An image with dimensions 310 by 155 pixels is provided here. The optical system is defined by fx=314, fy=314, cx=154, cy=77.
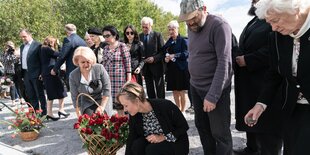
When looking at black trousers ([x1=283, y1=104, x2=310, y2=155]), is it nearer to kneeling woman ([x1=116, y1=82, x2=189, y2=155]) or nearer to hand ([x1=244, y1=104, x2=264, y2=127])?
hand ([x1=244, y1=104, x2=264, y2=127])

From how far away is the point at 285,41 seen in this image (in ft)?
6.51

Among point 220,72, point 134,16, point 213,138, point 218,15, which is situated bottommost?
point 213,138

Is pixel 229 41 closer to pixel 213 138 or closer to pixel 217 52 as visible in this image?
pixel 217 52

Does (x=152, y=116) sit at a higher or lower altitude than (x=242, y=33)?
lower

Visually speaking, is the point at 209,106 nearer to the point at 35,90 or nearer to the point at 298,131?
the point at 298,131

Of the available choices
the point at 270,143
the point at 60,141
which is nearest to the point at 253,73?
the point at 270,143

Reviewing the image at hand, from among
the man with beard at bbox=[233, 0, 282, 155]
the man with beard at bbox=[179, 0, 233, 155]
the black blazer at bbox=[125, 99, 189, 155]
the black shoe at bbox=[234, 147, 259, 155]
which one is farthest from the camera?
the black shoe at bbox=[234, 147, 259, 155]

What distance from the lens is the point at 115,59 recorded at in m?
4.73

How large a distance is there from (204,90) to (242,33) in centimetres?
71

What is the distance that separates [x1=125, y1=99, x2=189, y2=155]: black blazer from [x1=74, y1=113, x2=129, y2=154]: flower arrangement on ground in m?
0.19

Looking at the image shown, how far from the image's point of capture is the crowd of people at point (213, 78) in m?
1.94

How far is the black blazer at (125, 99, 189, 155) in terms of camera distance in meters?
3.10

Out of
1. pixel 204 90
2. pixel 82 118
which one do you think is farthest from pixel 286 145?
pixel 82 118

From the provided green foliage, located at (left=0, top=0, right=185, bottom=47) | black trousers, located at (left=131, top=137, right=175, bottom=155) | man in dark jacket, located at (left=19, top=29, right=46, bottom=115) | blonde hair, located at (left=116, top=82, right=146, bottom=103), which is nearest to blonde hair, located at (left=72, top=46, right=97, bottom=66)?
blonde hair, located at (left=116, top=82, right=146, bottom=103)
